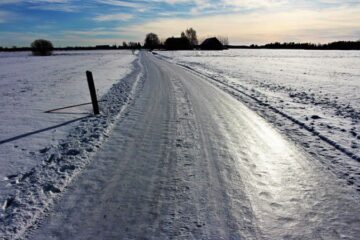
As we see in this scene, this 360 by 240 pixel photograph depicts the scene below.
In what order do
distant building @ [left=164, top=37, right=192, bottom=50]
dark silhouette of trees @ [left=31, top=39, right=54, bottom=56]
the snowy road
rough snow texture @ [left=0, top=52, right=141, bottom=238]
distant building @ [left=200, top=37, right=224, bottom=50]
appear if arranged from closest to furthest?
the snowy road < rough snow texture @ [left=0, top=52, right=141, bottom=238] < dark silhouette of trees @ [left=31, top=39, right=54, bottom=56] < distant building @ [left=200, top=37, right=224, bottom=50] < distant building @ [left=164, top=37, right=192, bottom=50]

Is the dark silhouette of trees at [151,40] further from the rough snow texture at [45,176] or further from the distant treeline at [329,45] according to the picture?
the rough snow texture at [45,176]

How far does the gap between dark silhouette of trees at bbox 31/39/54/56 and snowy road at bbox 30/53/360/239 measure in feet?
341

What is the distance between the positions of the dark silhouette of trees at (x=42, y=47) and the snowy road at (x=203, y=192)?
104 m

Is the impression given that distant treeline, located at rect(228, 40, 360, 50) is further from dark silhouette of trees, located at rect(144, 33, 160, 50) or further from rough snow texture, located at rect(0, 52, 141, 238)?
rough snow texture, located at rect(0, 52, 141, 238)

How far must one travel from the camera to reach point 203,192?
4223mm

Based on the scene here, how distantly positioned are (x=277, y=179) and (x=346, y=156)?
6.11 feet

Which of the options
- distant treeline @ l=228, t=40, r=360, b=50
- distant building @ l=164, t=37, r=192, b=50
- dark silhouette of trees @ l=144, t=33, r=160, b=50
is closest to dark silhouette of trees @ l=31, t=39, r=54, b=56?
distant building @ l=164, t=37, r=192, b=50

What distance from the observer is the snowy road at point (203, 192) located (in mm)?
3383

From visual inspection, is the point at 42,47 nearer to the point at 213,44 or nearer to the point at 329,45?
the point at 213,44

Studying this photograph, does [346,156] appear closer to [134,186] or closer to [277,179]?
[277,179]

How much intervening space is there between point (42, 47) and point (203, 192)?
378 feet

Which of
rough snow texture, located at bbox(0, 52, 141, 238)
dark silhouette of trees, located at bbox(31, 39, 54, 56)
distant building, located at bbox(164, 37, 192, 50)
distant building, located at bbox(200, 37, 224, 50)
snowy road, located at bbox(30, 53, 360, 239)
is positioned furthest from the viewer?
distant building, located at bbox(164, 37, 192, 50)

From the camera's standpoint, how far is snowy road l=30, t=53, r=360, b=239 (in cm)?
338

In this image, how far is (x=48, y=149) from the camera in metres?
6.27
